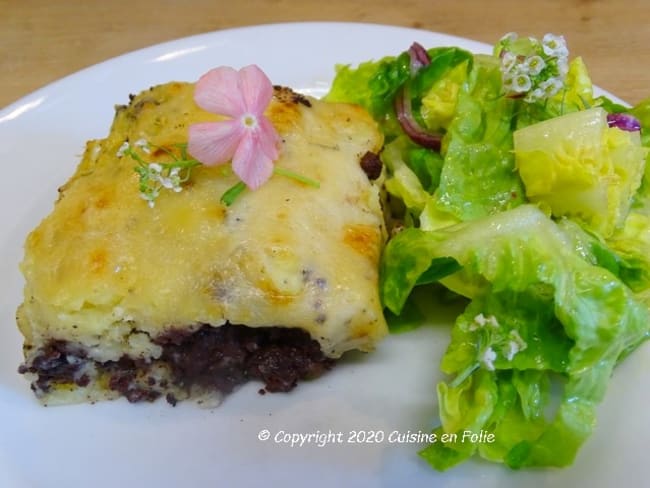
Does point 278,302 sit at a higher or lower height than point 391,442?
higher

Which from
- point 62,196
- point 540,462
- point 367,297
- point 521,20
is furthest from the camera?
point 521,20

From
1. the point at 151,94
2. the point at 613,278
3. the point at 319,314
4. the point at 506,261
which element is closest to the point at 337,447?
the point at 319,314

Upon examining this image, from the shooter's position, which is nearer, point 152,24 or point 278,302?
point 278,302

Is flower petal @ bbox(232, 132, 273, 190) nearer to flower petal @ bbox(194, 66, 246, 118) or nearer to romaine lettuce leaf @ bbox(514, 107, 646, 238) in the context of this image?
flower petal @ bbox(194, 66, 246, 118)

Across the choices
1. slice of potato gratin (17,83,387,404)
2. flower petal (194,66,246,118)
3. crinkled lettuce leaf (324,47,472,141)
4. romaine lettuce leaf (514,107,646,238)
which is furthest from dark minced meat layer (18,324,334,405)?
crinkled lettuce leaf (324,47,472,141)

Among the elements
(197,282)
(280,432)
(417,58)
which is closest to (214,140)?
(197,282)

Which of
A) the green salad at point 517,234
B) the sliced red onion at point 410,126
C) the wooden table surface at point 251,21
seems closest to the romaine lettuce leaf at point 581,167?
the green salad at point 517,234

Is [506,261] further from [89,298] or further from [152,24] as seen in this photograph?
[152,24]
